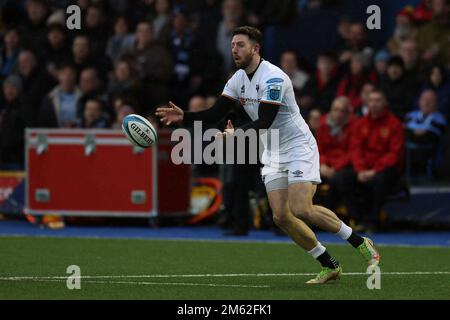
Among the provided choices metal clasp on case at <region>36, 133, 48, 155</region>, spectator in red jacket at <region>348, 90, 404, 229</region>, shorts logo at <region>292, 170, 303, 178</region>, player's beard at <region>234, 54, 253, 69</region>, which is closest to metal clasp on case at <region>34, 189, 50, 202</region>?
metal clasp on case at <region>36, 133, 48, 155</region>

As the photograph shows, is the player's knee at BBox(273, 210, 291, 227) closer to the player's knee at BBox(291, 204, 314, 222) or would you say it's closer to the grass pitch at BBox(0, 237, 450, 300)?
the player's knee at BBox(291, 204, 314, 222)

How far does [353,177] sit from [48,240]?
4289 mm

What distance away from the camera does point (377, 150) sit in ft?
57.2

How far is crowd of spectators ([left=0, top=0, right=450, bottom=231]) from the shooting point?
17.5 meters

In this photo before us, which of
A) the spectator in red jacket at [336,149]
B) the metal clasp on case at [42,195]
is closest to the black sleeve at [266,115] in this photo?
the spectator in red jacket at [336,149]

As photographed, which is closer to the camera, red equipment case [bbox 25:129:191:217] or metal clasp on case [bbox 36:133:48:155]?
red equipment case [bbox 25:129:191:217]

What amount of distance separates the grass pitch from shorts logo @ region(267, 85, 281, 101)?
169 centimetres

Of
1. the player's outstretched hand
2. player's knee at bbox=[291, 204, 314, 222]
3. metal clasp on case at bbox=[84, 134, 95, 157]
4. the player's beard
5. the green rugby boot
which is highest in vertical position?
the player's beard

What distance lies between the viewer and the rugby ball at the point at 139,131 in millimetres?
11938

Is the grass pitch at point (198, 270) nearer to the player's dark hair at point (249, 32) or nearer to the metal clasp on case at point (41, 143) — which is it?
the player's dark hair at point (249, 32)

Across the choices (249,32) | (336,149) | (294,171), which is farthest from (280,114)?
(336,149)

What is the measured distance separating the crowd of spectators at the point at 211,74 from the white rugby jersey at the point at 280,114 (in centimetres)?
570
